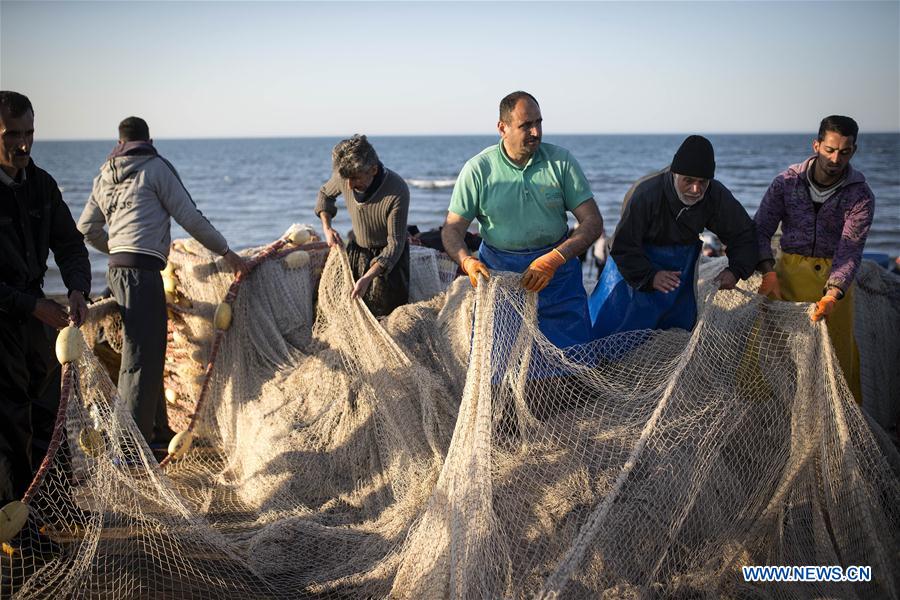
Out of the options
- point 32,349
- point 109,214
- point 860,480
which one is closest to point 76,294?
point 32,349

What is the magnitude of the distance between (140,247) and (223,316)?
0.61m

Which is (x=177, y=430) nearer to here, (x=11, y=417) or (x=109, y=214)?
(x=109, y=214)

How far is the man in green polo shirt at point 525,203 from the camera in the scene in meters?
3.30

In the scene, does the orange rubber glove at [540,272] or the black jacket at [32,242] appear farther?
the orange rubber glove at [540,272]

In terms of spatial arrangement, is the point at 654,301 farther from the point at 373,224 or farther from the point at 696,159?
the point at 373,224

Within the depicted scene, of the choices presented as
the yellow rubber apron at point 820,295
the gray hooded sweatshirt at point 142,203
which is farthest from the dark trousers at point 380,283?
the yellow rubber apron at point 820,295

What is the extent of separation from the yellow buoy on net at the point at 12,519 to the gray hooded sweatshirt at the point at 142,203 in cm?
171

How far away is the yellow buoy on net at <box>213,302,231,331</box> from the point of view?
4.41m

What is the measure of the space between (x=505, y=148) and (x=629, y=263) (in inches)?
31.5

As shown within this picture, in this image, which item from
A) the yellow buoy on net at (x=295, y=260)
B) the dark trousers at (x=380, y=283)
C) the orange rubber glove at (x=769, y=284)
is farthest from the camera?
the yellow buoy on net at (x=295, y=260)

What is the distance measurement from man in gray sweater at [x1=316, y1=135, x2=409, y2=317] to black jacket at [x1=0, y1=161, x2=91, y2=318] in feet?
4.74

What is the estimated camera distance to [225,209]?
72.9 ft

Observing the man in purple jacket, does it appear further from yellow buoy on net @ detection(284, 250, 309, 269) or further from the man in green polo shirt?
yellow buoy on net @ detection(284, 250, 309, 269)

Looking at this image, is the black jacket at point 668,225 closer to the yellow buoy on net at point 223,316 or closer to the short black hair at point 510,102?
the short black hair at point 510,102
